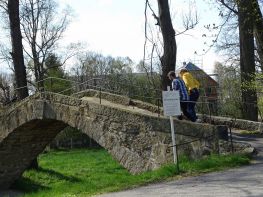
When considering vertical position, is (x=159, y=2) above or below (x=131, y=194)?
above

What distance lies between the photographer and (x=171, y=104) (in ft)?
37.0

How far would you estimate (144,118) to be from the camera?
42.8 feet

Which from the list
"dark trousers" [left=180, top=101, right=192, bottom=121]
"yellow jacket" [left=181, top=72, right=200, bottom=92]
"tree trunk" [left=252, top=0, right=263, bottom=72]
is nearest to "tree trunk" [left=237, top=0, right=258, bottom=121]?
"tree trunk" [left=252, top=0, right=263, bottom=72]

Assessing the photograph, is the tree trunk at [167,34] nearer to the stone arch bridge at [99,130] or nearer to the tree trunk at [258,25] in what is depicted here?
the stone arch bridge at [99,130]

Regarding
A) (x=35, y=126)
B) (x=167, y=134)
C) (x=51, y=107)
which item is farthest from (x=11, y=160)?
(x=167, y=134)

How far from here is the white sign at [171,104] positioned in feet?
36.9

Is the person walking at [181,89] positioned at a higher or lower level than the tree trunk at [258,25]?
lower

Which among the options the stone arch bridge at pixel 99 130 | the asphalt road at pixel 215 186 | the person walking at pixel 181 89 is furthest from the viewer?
the person walking at pixel 181 89

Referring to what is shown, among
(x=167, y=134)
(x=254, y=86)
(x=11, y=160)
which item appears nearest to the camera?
(x=167, y=134)

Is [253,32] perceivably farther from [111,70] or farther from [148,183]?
[111,70]

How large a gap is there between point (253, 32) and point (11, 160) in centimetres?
1085

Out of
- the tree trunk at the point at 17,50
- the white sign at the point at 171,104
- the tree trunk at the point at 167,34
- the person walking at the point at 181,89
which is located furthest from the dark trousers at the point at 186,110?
the tree trunk at the point at 17,50

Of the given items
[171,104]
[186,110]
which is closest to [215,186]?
[171,104]

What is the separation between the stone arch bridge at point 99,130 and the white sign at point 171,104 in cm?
90
